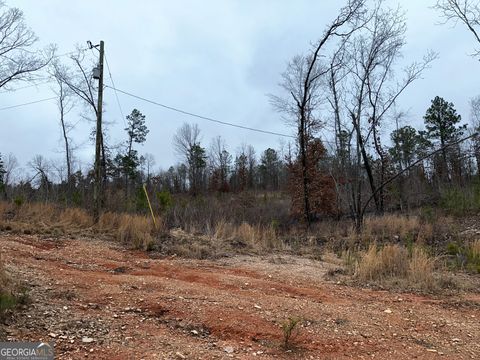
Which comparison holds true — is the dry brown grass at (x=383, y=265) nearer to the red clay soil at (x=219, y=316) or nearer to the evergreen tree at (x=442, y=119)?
the red clay soil at (x=219, y=316)

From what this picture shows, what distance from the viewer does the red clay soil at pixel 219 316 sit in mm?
3854

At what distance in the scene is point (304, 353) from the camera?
388 centimetres

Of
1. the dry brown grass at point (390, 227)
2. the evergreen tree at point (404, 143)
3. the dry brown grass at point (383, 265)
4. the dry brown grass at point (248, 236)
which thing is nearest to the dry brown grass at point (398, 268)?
the dry brown grass at point (383, 265)

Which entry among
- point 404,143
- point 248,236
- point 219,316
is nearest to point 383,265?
point 219,316

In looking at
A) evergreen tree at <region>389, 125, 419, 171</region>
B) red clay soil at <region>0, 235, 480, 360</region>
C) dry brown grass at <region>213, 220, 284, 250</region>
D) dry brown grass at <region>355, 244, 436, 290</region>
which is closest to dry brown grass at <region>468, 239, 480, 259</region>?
dry brown grass at <region>355, 244, 436, 290</region>

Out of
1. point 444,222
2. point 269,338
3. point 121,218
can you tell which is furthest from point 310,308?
point 444,222

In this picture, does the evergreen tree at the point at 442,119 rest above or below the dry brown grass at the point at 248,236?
above

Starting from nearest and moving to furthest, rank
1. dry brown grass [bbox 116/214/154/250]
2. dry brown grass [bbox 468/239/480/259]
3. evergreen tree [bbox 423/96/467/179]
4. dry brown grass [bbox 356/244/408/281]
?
1. dry brown grass [bbox 356/244/408/281]
2. dry brown grass [bbox 468/239/480/259]
3. dry brown grass [bbox 116/214/154/250]
4. evergreen tree [bbox 423/96/467/179]

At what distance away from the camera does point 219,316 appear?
183 inches


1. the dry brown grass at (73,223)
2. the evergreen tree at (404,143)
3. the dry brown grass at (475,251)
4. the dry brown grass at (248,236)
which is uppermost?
the evergreen tree at (404,143)

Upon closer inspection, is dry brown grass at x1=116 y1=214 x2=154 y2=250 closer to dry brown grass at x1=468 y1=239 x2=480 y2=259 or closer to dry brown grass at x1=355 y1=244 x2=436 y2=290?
dry brown grass at x1=355 y1=244 x2=436 y2=290

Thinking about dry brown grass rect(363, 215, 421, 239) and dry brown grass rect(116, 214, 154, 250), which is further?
dry brown grass rect(363, 215, 421, 239)

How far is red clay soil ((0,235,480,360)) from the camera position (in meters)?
3.85

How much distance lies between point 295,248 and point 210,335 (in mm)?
7615
